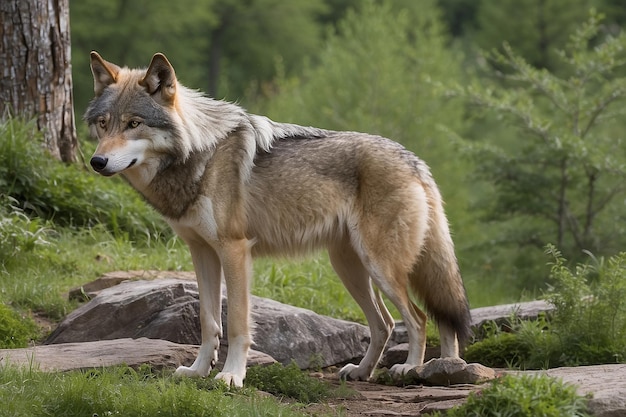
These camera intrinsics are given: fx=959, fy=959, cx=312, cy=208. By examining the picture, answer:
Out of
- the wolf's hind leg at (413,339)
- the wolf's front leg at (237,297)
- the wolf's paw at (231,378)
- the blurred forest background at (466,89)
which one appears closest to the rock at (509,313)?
the blurred forest background at (466,89)

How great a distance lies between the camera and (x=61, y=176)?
9719mm

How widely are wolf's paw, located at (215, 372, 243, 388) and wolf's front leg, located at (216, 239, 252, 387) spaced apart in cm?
13

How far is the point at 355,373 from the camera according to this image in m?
6.77

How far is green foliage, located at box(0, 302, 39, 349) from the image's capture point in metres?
6.90

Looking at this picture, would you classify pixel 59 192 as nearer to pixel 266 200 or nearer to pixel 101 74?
pixel 101 74

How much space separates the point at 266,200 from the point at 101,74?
4.43ft

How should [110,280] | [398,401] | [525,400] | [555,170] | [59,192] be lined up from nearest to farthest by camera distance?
1. [525,400]
2. [398,401]
3. [110,280]
4. [59,192]
5. [555,170]

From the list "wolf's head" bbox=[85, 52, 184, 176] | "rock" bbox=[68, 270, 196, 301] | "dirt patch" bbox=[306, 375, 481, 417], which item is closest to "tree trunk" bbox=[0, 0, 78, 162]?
"rock" bbox=[68, 270, 196, 301]

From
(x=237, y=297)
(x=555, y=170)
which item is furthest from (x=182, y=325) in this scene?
(x=555, y=170)

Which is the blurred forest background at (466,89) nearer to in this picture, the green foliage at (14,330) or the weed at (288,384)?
the weed at (288,384)

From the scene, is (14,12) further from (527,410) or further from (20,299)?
(527,410)

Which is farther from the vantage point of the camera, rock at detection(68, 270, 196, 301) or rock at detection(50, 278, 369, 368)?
rock at detection(68, 270, 196, 301)

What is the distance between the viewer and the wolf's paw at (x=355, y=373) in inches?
266

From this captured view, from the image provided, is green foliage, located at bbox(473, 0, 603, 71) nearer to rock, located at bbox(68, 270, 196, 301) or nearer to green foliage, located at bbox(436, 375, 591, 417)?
rock, located at bbox(68, 270, 196, 301)
